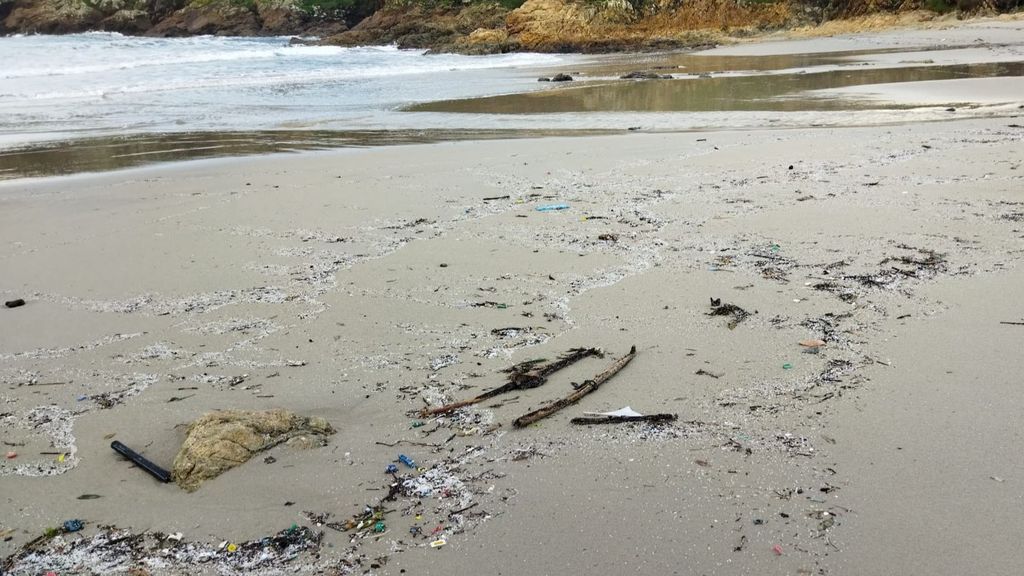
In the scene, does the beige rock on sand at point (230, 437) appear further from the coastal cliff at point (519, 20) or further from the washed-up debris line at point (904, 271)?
the coastal cliff at point (519, 20)

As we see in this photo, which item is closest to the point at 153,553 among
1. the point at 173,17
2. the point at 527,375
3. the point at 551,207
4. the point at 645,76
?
the point at 527,375

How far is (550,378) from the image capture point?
3201 millimetres

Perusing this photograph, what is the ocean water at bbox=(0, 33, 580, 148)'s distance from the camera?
13.0m

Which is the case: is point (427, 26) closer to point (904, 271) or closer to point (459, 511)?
point (904, 271)

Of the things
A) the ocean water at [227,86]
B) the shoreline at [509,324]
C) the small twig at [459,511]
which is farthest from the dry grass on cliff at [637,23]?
the small twig at [459,511]

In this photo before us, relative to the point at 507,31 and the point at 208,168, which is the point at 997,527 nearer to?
the point at 208,168

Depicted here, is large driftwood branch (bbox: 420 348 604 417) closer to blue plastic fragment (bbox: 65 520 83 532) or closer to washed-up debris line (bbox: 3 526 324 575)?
washed-up debris line (bbox: 3 526 324 575)

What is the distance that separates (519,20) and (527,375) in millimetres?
39897

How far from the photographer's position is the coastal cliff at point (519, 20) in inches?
1378

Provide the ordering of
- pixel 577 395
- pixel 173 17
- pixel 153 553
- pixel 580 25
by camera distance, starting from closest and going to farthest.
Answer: pixel 153 553
pixel 577 395
pixel 580 25
pixel 173 17

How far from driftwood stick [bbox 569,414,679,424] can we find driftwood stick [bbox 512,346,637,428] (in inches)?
4.2

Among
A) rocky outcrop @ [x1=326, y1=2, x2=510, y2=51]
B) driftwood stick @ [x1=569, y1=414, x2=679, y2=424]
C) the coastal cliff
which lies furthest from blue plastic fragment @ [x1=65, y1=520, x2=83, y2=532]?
Result: rocky outcrop @ [x1=326, y1=2, x2=510, y2=51]

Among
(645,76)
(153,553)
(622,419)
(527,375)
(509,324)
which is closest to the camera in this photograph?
(153,553)

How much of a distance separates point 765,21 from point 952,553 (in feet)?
129
